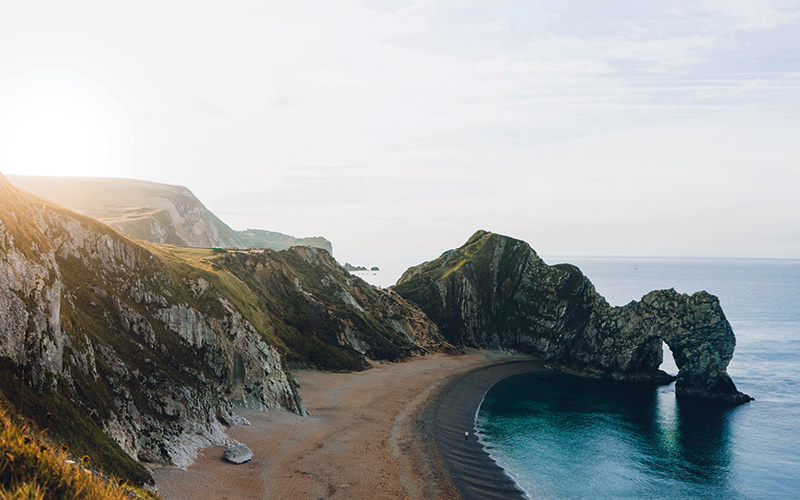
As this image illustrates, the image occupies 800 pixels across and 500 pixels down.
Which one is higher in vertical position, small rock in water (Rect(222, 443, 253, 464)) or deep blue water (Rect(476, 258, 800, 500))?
small rock in water (Rect(222, 443, 253, 464))

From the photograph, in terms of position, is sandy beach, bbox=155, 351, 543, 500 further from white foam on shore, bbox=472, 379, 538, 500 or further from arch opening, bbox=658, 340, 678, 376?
arch opening, bbox=658, 340, 678, 376

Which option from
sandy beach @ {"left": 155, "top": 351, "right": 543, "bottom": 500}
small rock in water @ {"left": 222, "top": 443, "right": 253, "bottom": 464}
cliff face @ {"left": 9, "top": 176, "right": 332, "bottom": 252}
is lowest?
sandy beach @ {"left": 155, "top": 351, "right": 543, "bottom": 500}

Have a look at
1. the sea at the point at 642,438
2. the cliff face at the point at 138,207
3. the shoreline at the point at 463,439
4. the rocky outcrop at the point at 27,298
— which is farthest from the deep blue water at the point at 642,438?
the cliff face at the point at 138,207

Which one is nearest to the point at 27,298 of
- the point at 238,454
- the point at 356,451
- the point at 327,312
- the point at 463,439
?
the point at 238,454

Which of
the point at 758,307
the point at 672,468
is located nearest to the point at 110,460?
the point at 672,468

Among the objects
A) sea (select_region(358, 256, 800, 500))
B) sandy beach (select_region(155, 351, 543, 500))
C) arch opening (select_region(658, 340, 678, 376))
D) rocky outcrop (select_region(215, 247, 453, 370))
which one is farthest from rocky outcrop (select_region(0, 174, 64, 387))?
arch opening (select_region(658, 340, 678, 376))

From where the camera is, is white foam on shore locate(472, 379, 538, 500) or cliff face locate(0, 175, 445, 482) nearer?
cliff face locate(0, 175, 445, 482)

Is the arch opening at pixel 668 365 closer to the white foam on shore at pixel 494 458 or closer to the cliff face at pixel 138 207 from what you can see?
the white foam on shore at pixel 494 458
